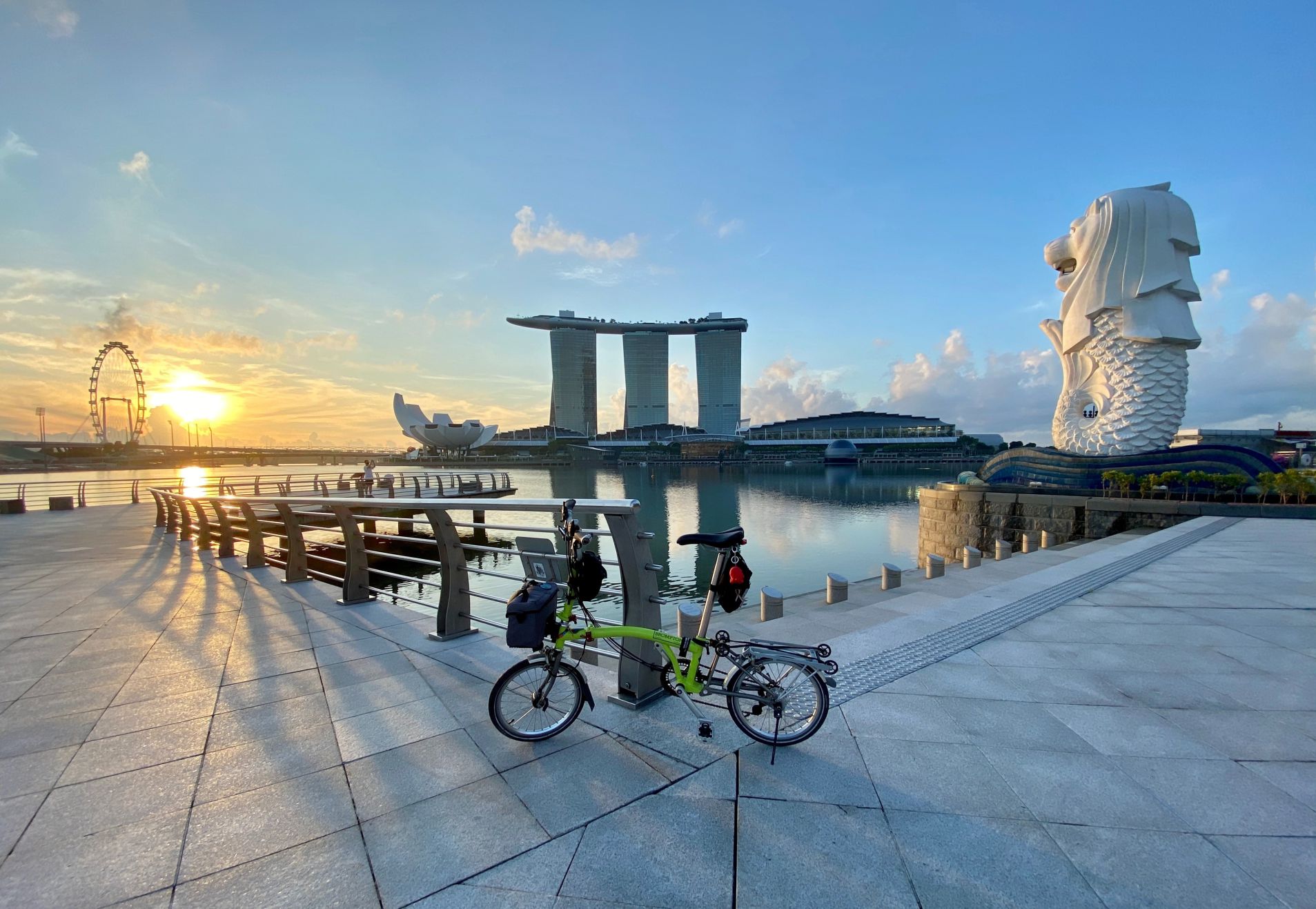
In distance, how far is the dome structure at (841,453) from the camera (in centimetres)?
Result: 12138

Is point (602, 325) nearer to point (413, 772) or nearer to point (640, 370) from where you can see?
point (640, 370)

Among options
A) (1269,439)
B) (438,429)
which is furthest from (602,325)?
(1269,439)

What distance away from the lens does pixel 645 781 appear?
2879mm

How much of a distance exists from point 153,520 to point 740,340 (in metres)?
192

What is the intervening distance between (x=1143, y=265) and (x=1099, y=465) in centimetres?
1200

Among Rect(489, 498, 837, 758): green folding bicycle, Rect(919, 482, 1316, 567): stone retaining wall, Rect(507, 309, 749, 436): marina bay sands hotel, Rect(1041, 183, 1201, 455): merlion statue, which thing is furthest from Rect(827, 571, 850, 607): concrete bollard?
Rect(507, 309, 749, 436): marina bay sands hotel

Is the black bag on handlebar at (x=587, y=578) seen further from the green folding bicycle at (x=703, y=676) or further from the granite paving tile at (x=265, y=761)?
the granite paving tile at (x=265, y=761)

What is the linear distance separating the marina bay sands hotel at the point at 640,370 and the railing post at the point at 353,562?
18136 centimetres

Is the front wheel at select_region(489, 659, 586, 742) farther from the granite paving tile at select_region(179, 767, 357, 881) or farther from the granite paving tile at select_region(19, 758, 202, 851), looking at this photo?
the granite paving tile at select_region(19, 758, 202, 851)

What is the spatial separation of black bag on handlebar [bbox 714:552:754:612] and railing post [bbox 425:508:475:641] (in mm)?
2809

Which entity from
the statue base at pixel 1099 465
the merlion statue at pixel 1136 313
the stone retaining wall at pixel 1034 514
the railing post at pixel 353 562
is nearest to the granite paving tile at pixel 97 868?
the railing post at pixel 353 562

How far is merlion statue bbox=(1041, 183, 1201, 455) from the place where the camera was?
98.7ft

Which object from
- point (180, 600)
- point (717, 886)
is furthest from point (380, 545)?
point (717, 886)

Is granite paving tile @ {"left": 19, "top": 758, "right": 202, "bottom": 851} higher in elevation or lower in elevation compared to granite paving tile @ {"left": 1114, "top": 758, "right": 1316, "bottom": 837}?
higher
